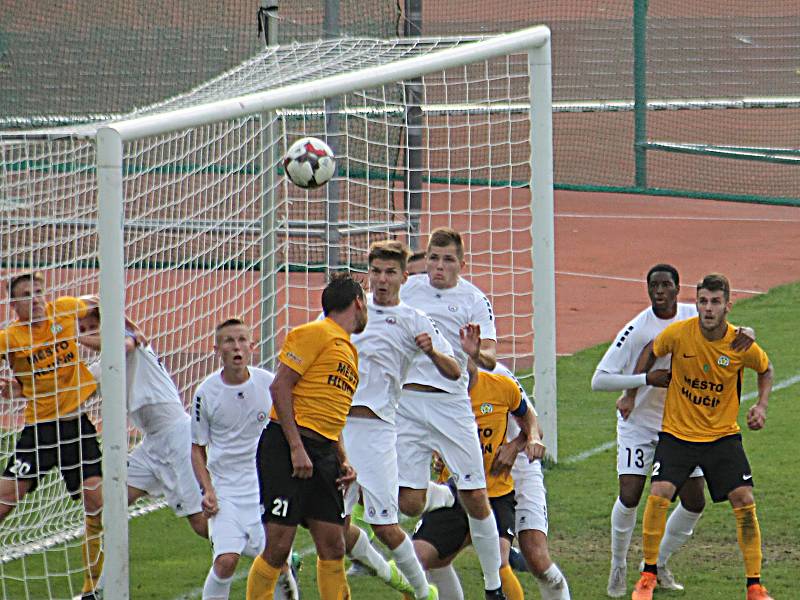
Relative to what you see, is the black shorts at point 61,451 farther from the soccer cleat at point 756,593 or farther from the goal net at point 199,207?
the soccer cleat at point 756,593

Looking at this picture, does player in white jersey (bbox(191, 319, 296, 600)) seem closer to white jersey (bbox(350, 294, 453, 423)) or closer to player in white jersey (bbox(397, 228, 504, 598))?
white jersey (bbox(350, 294, 453, 423))

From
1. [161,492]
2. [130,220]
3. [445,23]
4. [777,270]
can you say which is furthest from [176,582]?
[445,23]

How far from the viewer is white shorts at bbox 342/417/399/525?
8058 millimetres

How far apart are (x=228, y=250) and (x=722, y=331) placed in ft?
12.0

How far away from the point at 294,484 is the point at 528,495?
1.50 m

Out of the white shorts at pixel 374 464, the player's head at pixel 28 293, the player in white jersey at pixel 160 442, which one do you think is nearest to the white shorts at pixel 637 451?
the white shorts at pixel 374 464

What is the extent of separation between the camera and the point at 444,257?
8836 mm

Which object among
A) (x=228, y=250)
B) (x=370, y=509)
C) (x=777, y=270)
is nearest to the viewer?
(x=370, y=509)

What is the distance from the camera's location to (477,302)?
9031 mm

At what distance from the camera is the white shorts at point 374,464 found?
8058 millimetres

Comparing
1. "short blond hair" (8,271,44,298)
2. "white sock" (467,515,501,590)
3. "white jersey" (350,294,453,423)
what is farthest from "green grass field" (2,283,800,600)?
"short blond hair" (8,271,44,298)

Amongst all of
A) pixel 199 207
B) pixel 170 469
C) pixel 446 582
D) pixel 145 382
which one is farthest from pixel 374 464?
pixel 199 207

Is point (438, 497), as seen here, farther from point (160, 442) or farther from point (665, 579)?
point (160, 442)

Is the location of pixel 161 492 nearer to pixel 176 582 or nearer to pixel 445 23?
pixel 176 582
